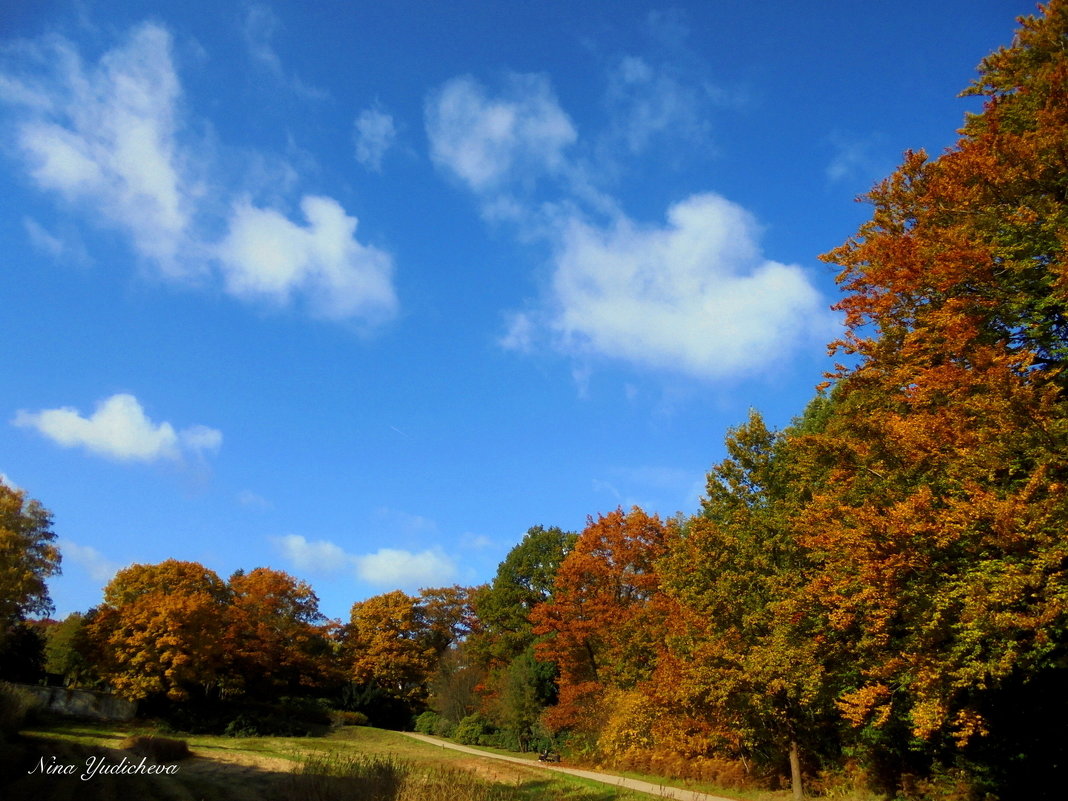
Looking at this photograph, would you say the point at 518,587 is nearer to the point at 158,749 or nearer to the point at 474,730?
the point at 474,730

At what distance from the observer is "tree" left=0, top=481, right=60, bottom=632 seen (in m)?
31.2

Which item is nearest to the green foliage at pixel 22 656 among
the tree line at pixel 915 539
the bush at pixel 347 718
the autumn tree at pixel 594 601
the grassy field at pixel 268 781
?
the bush at pixel 347 718

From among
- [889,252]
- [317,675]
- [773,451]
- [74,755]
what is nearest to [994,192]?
[889,252]

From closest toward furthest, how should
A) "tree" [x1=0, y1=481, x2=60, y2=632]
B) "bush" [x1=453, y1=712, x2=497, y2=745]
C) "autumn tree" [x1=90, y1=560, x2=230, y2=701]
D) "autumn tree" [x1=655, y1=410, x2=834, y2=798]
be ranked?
"autumn tree" [x1=655, y1=410, x2=834, y2=798]
"tree" [x1=0, y1=481, x2=60, y2=632]
"autumn tree" [x1=90, y1=560, x2=230, y2=701]
"bush" [x1=453, y1=712, x2=497, y2=745]

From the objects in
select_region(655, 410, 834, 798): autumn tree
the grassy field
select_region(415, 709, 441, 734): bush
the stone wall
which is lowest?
select_region(415, 709, 441, 734): bush

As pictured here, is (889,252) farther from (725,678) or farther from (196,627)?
(196,627)

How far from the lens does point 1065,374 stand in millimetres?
13320

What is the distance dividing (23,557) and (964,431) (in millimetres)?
42717

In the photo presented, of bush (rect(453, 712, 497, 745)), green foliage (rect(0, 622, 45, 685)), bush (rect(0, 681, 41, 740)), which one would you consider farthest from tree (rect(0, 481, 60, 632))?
bush (rect(453, 712, 497, 745))

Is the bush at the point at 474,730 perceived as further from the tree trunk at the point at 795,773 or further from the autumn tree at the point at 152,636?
the tree trunk at the point at 795,773

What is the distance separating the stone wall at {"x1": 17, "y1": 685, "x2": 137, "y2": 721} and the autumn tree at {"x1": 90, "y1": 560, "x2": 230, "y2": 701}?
0.83 meters

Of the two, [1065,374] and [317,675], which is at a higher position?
[1065,374]

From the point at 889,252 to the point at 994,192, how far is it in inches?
94.2

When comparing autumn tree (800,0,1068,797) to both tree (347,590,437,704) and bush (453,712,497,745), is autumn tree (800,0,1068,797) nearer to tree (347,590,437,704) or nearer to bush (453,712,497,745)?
bush (453,712,497,745)
